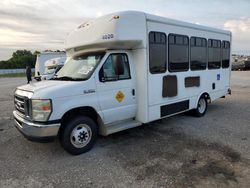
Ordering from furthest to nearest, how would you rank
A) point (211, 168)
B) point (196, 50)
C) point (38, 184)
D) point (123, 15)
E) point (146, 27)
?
point (196, 50) → point (146, 27) → point (123, 15) → point (211, 168) → point (38, 184)

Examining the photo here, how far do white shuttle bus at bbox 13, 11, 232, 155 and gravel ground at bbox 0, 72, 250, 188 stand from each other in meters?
0.45

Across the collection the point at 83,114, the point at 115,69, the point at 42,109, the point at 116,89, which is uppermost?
the point at 115,69

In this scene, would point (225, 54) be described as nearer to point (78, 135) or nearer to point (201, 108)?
point (201, 108)

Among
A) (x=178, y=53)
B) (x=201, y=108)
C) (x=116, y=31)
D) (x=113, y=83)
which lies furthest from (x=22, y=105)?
(x=201, y=108)

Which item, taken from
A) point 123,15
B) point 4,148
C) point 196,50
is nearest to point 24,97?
point 4,148

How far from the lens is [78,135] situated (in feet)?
16.5

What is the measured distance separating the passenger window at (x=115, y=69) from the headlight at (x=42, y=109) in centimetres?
127

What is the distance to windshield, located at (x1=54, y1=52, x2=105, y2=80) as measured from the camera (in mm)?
5261

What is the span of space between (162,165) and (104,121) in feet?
5.31

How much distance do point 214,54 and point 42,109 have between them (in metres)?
6.25

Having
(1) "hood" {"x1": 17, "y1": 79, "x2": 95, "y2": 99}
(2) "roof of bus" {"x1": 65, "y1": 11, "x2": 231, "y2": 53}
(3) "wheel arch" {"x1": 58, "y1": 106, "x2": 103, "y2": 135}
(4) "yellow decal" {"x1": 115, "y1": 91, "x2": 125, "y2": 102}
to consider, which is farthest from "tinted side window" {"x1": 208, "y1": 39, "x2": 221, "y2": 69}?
(1) "hood" {"x1": 17, "y1": 79, "x2": 95, "y2": 99}

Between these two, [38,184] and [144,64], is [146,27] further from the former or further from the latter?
[38,184]

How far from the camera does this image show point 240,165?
174 inches

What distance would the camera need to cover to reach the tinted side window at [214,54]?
8.19 meters
